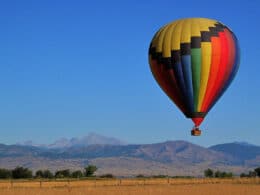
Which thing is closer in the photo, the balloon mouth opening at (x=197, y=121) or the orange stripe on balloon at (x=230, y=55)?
the balloon mouth opening at (x=197, y=121)

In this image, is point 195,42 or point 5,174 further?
point 5,174

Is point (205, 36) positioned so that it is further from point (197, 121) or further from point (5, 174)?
point (5, 174)

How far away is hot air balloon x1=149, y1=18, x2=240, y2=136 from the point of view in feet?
188

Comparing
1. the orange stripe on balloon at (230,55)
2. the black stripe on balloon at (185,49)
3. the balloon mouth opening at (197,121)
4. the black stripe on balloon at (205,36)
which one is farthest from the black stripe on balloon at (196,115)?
the black stripe on balloon at (205,36)

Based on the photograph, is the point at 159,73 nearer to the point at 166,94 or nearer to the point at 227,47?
the point at 166,94

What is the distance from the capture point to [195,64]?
57406 millimetres

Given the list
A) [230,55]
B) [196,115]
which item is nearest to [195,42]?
[230,55]

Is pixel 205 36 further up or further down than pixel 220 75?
further up

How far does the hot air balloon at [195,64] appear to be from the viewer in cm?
5744

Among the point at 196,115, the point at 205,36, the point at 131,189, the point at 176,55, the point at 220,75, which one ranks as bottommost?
the point at 131,189

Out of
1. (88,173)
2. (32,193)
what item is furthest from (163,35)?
(88,173)

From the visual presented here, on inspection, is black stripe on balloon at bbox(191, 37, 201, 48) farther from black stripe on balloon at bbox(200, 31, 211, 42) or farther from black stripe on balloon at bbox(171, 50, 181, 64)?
black stripe on balloon at bbox(171, 50, 181, 64)

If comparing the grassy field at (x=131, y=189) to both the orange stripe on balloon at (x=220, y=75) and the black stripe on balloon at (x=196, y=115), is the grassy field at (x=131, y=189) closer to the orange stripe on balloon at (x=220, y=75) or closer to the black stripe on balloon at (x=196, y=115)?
the black stripe on balloon at (x=196, y=115)

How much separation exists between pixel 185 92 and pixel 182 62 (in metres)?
2.90
